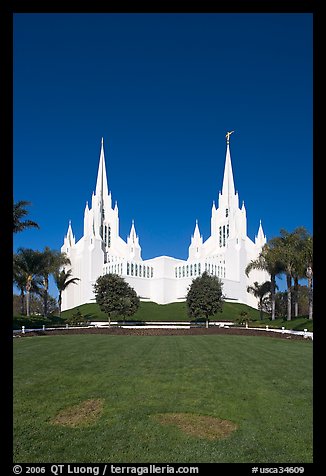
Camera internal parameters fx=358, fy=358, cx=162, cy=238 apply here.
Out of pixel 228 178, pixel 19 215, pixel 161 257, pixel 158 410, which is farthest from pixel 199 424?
pixel 228 178

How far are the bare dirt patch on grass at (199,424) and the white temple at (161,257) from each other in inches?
3176

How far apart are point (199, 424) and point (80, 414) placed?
268cm

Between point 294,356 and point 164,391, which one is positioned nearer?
point 164,391

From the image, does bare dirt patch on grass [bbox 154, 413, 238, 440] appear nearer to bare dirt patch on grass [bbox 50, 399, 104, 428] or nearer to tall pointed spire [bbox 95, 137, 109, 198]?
bare dirt patch on grass [bbox 50, 399, 104, 428]

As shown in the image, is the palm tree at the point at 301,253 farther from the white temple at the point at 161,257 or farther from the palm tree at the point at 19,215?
the white temple at the point at 161,257

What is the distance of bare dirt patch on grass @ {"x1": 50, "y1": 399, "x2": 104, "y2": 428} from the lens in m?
7.64

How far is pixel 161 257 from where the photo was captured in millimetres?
96562

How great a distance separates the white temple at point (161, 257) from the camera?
92.4 m

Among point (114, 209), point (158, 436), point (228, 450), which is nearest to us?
point (228, 450)

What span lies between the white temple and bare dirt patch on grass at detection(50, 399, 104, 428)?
262ft

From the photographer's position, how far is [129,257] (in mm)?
103688
